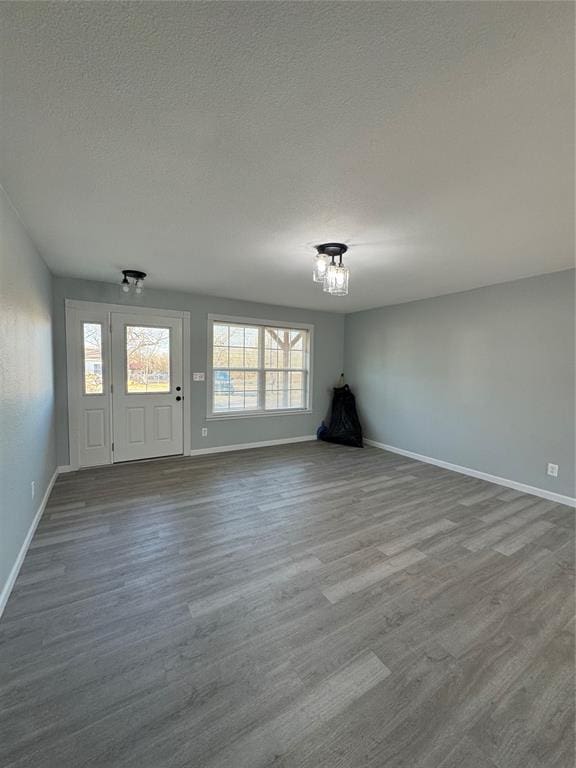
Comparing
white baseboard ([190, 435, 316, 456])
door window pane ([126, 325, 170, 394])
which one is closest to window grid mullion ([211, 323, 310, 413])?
white baseboard ([190, 435, 316, 456])

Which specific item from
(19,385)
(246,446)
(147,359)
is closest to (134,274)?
(147,359)

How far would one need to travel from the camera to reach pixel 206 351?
4785 millimetres

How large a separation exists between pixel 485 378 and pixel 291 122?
3.71m

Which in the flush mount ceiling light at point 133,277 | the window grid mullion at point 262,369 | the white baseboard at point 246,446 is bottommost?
the white baseboard at point 246,446

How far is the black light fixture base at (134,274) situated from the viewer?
3480 millimetres

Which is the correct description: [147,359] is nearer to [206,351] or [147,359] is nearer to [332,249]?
[206,351]

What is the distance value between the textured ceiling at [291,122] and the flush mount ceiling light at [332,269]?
0.51ft

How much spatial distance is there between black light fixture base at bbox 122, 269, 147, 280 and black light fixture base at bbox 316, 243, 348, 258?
2.07m

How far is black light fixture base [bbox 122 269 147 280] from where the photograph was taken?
3.48 m

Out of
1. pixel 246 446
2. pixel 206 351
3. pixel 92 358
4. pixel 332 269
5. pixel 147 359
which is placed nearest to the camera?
pixel 332 269

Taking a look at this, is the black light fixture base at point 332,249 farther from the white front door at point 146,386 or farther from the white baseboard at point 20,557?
the white baseboard at point 20,557

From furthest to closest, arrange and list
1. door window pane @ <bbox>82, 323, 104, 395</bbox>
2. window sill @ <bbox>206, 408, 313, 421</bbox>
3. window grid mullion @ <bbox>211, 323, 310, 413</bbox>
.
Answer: window grid mullion @ <bbox>211, 323, 310, 413</bbox> → window sill @ <bbox>206, 408, 313, 421</bbox> → door window pane @ <bbox>82, 323, 104, 395</bbox>

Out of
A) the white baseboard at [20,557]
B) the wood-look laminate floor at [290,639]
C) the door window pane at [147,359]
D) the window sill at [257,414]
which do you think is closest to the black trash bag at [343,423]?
the window sill at [257,414]

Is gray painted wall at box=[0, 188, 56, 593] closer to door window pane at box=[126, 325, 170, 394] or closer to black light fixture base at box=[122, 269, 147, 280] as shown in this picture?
black light fixture base at box=[122, 269, 147, 280]
